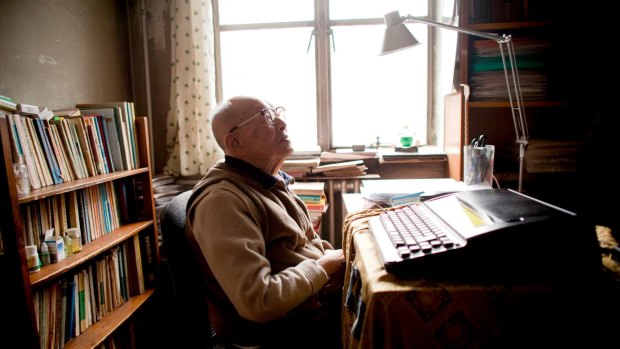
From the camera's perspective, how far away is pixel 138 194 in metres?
1.96

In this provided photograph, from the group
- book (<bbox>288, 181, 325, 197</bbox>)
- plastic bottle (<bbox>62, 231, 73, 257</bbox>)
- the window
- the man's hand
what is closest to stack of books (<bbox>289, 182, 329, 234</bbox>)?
book (<bbox>288, 181, 325, 197</bbox>)

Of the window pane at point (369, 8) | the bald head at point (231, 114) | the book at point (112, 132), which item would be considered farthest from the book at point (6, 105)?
the window pane at point (369, 8)

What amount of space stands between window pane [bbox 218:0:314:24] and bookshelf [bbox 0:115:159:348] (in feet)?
4.04

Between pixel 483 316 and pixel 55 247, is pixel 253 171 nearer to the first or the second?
pixel 483 316

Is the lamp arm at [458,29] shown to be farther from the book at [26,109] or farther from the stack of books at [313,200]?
the book at [26,109]

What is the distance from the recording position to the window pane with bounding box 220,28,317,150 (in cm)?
264

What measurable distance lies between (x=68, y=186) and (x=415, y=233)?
1285 mm

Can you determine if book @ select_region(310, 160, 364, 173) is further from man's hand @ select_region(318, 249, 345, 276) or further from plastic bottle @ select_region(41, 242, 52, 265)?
plastic bottle @ select_region(41, 242, 52, 265)

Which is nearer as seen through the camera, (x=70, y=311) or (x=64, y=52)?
(x=70, y=311)

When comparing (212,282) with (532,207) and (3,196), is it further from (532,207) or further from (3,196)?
(532,207)

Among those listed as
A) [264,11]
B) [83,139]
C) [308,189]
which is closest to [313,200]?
[308,189]

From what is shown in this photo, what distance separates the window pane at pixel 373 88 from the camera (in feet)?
8.52

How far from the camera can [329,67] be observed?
8.55 feet

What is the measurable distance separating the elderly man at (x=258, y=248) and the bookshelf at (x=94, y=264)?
601 mm
